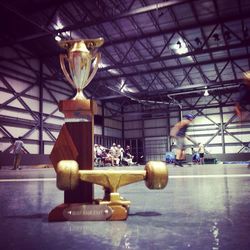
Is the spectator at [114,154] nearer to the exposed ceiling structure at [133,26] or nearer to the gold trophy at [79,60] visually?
the exposed ceiling structure at [133,26]

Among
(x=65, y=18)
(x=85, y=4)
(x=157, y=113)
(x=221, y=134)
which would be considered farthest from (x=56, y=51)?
(x=221, y=134)

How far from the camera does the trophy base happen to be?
1262 millimetres

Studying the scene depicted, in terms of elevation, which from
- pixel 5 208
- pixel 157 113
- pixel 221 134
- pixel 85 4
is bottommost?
pixel 5 208

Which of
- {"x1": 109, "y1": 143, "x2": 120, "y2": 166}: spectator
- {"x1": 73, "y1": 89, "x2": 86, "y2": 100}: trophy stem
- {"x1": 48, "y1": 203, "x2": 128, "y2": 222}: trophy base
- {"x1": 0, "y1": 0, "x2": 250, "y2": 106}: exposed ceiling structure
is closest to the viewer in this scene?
{"x1": 48, "y1": 203, "x2": 128, "y2": 222}: trophy base

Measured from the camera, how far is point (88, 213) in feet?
4.16

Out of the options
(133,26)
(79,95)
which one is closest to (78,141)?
(79,95)

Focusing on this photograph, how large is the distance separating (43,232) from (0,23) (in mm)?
13849

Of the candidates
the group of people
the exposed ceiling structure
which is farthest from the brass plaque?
the group of people

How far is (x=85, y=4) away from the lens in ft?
37.1

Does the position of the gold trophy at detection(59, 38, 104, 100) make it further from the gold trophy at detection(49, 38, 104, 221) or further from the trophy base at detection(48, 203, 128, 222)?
the trophy base at detection(48, 203, 128, 222)

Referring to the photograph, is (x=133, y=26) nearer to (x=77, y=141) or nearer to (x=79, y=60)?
(x=79, y=60)

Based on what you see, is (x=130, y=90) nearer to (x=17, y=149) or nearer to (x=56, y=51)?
(x=56, y=51)

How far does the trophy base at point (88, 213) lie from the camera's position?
4.14 feet

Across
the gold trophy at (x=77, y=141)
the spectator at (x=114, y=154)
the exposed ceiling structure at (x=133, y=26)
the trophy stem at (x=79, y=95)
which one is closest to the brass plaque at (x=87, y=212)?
the gold trophy at (x=77, y=141)
